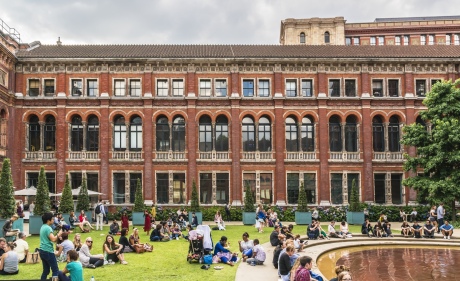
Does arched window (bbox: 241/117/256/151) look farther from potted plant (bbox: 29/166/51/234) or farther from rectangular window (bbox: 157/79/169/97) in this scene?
potted plant (bbox: 29/166/51/234)

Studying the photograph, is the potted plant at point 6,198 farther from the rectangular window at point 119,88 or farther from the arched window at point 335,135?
the arched window at point 335,135

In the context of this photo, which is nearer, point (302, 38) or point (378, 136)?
point (378, 136)

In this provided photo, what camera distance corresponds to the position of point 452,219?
112 ft

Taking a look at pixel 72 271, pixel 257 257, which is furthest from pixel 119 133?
pixel 72 271

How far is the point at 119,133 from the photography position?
40.2 metres

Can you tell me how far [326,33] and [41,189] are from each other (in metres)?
54.1

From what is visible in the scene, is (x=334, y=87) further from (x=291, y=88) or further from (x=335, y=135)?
(x=335, y=135)

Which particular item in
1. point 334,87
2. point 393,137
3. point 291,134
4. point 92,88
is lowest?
point 393,137

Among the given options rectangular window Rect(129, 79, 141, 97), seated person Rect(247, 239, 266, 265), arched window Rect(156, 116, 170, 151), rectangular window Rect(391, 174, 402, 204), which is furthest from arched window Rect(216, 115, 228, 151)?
seated person Rect(247, 239, 266, 265)

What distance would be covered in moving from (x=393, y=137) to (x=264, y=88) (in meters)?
12.4

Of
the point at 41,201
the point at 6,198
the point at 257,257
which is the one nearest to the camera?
the point at 257,257

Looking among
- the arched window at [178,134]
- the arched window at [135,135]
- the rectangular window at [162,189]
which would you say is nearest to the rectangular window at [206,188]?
the rectangular window at [162,189]

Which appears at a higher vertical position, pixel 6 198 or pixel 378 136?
pixel 378 136

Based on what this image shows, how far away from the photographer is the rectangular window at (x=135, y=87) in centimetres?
4022
